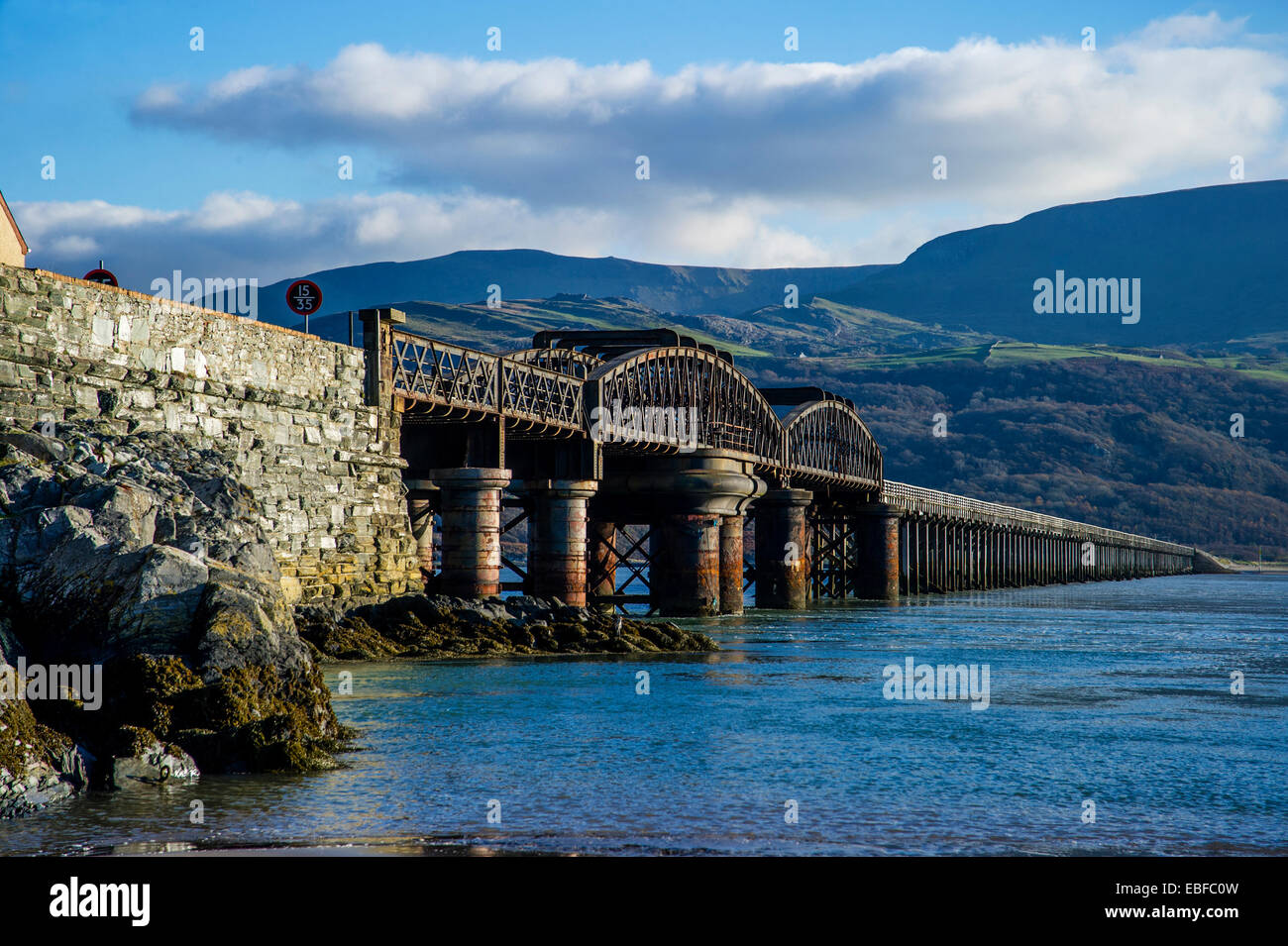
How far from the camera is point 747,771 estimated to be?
58.7 feet

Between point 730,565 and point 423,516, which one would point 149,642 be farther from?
point 730,565

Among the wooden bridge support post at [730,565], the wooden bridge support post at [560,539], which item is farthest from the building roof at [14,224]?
the wooden bridge support post at [730,565]

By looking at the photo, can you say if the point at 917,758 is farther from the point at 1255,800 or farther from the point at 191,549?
the point at 191,549

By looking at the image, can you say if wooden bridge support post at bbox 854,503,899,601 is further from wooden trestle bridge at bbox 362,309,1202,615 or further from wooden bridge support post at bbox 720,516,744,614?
wooden bridge support post at bbox 720,516,744,614

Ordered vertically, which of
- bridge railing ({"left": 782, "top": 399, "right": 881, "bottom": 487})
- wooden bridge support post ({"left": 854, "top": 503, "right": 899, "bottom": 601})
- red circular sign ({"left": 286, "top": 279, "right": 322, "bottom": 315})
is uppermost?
red circular sign ({"left": 286, "top": 279, "right": 322, "bottom": 315})

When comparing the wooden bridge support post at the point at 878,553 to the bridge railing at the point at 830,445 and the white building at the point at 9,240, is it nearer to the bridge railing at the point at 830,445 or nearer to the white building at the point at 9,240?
the bridge railing at the point at 830,445

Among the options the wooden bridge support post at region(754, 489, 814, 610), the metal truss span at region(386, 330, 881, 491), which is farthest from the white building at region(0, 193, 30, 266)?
the wooden bridge support post at region(754, 489, 814, 610)

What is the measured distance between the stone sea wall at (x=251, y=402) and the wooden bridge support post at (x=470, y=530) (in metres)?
2.87

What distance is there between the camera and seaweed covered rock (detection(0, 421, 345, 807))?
1623 centimetres

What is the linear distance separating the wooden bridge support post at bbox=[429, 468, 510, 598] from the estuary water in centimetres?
608

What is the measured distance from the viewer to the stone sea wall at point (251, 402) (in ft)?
82.9

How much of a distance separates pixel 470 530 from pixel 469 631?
5.31 m
